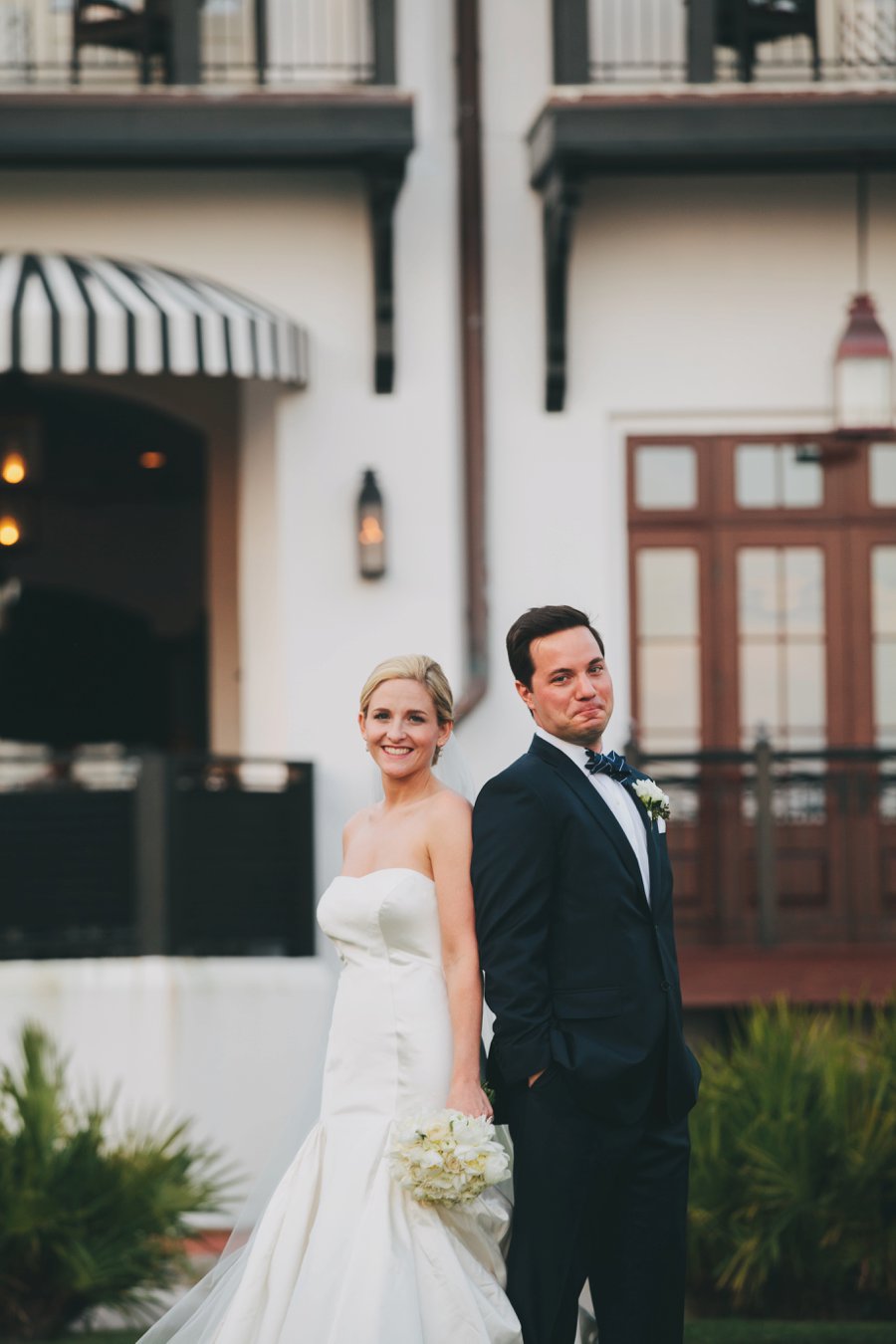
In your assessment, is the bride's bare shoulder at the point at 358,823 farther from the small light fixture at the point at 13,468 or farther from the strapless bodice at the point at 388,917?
the small light fixture at the point at 13,468

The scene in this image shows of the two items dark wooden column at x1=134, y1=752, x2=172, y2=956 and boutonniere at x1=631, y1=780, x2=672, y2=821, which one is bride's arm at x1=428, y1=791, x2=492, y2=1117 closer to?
boutonniere at x1=631, y1=780, x2=672, y2=821

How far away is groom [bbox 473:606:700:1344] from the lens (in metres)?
5.00

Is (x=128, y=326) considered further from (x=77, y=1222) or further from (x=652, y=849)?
(x=652, y=849)

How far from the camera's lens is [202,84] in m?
11.6

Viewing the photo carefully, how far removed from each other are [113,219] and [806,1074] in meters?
6.37

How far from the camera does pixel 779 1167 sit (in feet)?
26.3

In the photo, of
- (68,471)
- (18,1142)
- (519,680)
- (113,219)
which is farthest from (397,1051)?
(68,471)

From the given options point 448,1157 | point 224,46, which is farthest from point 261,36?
point 448,1157

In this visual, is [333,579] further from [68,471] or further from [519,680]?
[519,680]

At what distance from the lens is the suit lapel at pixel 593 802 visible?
5.15 metres

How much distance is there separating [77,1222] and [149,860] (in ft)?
11.6

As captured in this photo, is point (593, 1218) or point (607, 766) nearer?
point (593, 1218)

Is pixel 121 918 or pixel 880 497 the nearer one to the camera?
pixel 121 918

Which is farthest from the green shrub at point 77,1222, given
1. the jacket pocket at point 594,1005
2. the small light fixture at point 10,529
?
the small light fixture at point 10,529
